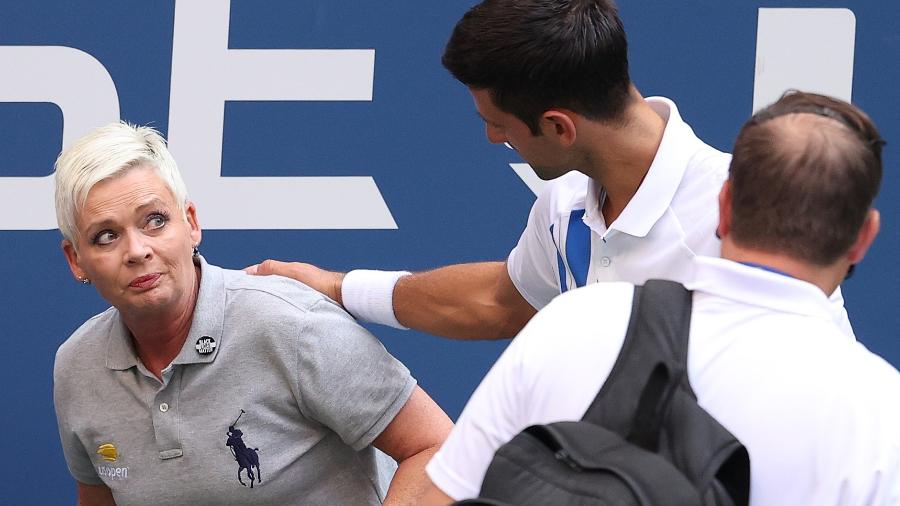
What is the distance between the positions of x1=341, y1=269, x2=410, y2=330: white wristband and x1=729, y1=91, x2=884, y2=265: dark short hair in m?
0.98

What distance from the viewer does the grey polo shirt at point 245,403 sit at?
1.79 metres

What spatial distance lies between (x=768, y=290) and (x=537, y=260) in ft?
2.68

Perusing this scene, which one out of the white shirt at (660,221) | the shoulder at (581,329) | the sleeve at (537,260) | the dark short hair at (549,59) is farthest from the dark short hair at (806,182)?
the sleeve at (537,260)

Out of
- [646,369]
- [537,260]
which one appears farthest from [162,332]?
[646,369]

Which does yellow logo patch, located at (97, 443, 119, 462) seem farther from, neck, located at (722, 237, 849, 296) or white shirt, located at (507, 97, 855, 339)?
neck, located at (722, 237, 849, 296)

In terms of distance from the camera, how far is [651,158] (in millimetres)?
1611

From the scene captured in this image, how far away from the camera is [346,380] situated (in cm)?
179

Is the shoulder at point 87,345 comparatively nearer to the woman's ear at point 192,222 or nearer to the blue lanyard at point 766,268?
the woman's ear at point 192,222

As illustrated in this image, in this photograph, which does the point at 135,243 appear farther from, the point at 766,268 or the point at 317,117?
the point at 766,268

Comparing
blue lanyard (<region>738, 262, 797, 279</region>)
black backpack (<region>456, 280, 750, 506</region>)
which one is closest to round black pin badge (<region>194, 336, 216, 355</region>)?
black backpack (<region>456, 280, 750, 506</region>)

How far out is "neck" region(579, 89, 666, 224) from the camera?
5.31 ft

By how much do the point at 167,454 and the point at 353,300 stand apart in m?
0.38

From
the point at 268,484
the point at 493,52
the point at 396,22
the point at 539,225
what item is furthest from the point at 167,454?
the point at 396,22

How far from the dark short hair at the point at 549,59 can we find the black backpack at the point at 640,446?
1.94ft
